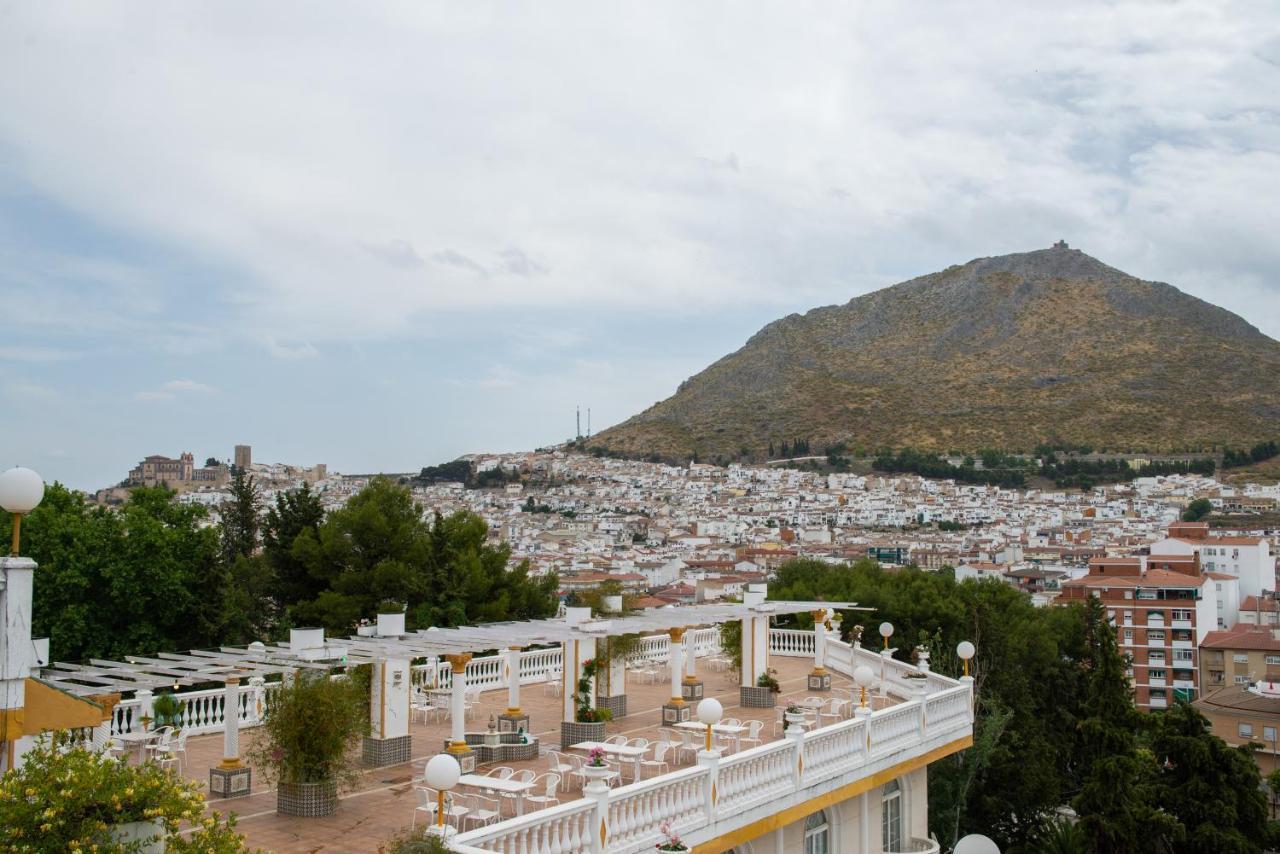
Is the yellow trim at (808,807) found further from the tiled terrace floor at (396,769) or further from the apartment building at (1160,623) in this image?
the apartment building at (1160,623)

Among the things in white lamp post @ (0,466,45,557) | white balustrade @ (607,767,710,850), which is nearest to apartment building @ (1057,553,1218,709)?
white balustrade @ (607,767,710,850)

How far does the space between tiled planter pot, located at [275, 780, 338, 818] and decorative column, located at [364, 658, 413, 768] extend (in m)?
2.21

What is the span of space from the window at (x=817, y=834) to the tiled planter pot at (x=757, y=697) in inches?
145

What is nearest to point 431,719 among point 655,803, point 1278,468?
point 655,803

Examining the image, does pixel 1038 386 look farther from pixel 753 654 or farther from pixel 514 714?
pixel 514 714

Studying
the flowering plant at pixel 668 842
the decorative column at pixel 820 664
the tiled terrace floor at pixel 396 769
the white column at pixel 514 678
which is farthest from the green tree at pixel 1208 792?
the flowering plant at pixel 668 842

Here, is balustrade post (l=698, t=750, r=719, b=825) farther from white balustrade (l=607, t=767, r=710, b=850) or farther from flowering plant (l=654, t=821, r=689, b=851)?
flowering plant (l=654, t=821, r=689, b=851)

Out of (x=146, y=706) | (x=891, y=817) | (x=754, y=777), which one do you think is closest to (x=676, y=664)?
(x=891, y=817)

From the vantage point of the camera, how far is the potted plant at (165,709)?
1359 cm

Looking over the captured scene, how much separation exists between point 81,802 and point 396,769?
6884mm

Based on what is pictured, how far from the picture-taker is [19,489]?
707cm

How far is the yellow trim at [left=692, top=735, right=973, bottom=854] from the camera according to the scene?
11.0 m

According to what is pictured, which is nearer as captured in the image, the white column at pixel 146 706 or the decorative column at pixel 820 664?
the white column at pixel 146 706

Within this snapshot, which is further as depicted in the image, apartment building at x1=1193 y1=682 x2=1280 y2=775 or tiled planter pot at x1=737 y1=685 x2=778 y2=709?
apartment building at x1=1193 y1=682 x2=1280 y2=775
